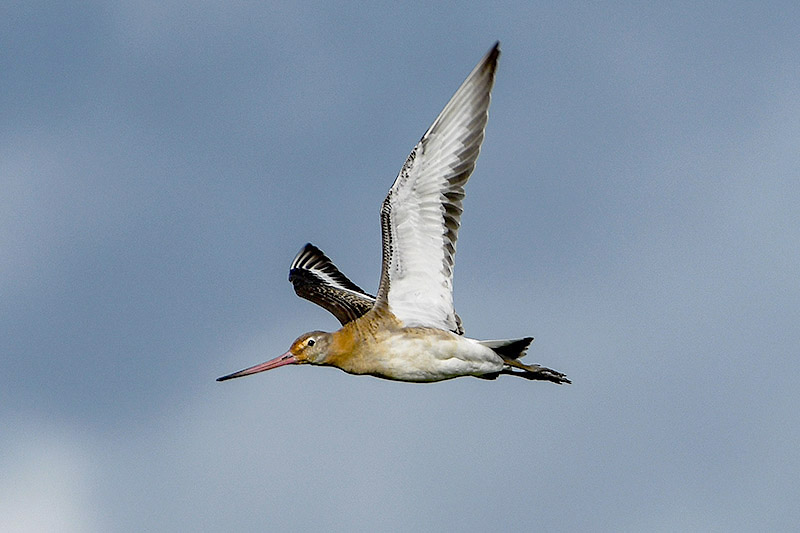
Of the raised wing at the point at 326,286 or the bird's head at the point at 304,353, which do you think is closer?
the bird's head at the point at 304,353

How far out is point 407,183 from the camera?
16.5 meters

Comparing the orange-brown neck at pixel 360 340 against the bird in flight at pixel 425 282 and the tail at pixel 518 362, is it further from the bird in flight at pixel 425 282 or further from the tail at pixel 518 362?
the tail at pixel 518 362

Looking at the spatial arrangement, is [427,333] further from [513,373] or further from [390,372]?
[513,373]

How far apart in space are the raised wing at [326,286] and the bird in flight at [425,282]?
133 cm

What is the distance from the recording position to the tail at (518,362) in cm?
1748

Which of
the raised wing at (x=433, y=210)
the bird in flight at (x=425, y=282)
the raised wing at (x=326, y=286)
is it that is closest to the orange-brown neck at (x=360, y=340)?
the bird in flight at (x=425, y=282)

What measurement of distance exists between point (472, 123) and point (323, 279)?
6527mm

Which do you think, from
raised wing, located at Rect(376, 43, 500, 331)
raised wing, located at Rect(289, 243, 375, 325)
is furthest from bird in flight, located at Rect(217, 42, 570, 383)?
raised wing, located at Rect(289, 243, 375, 325)

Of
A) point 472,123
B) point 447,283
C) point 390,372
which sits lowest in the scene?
point 390,372

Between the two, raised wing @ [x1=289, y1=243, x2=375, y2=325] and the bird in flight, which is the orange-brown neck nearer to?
the bird in flight

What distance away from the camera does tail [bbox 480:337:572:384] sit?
57.4ft

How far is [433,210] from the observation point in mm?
16734

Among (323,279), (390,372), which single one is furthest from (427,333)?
(323,279)

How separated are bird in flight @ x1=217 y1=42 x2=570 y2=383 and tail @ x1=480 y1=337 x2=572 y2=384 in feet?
0.09
